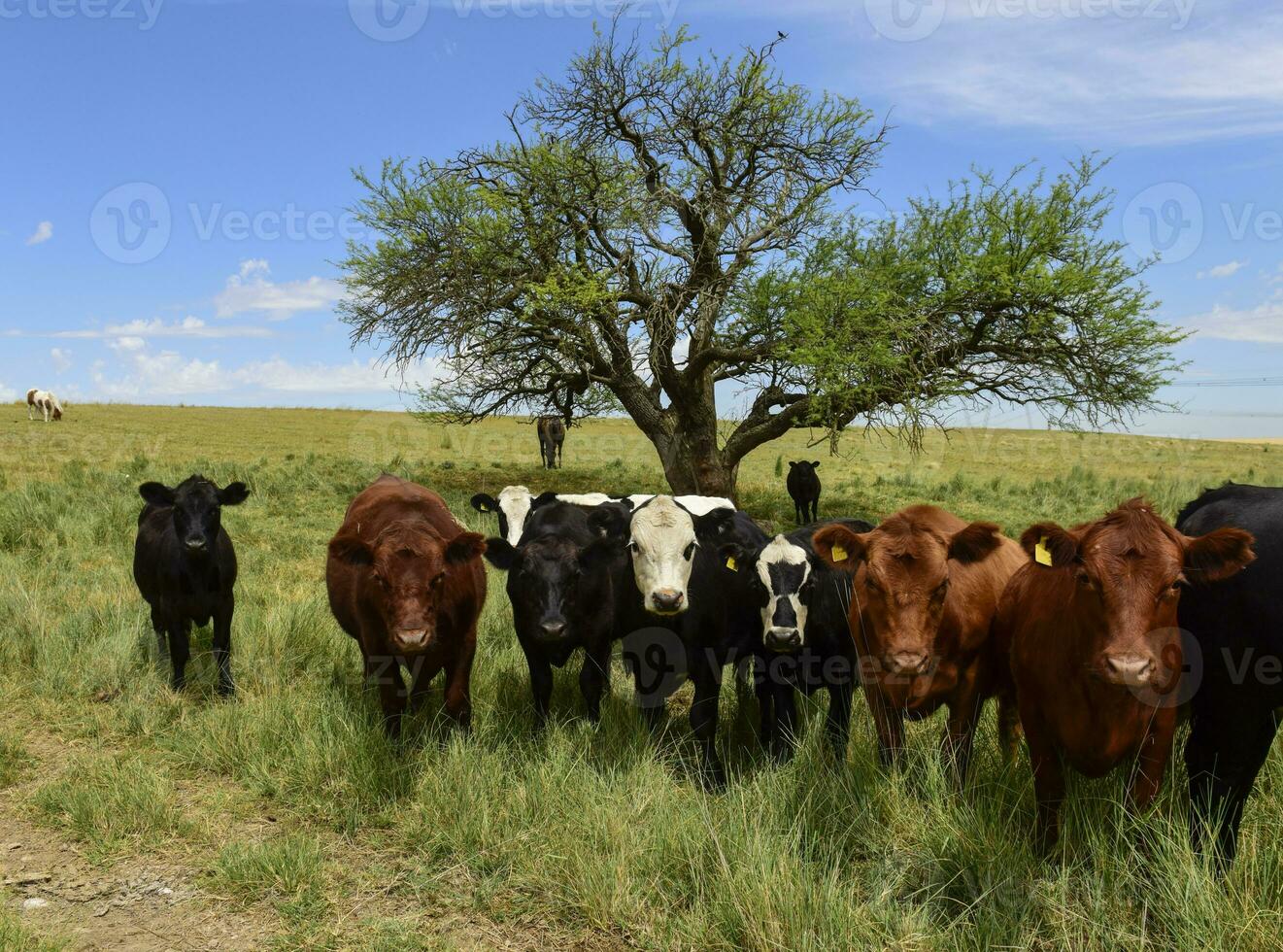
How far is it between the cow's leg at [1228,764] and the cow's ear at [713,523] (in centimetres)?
319

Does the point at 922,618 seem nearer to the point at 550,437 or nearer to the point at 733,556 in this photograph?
the point at 733,556

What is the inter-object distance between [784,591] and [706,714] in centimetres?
92

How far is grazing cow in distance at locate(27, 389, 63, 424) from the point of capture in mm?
36688

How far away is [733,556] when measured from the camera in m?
5.73

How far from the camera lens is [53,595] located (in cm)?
873

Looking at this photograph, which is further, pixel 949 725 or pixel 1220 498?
pixel 949 725

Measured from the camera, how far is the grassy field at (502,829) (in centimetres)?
343

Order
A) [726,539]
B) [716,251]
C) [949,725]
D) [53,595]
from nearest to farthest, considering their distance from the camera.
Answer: [949,725] → [726,539] → [53,595] → [716,251]

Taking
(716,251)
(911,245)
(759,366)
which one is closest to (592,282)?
(716,251)

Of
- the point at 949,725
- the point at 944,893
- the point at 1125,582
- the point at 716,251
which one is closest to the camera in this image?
the point at 1125,582

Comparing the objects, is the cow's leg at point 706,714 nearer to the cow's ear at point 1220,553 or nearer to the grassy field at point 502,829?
the grassy field at point 502,829

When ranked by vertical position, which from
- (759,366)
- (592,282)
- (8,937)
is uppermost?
(592,282)

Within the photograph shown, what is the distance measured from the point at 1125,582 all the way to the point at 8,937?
4774 mm

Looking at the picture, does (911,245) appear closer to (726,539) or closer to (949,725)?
(726,539)
